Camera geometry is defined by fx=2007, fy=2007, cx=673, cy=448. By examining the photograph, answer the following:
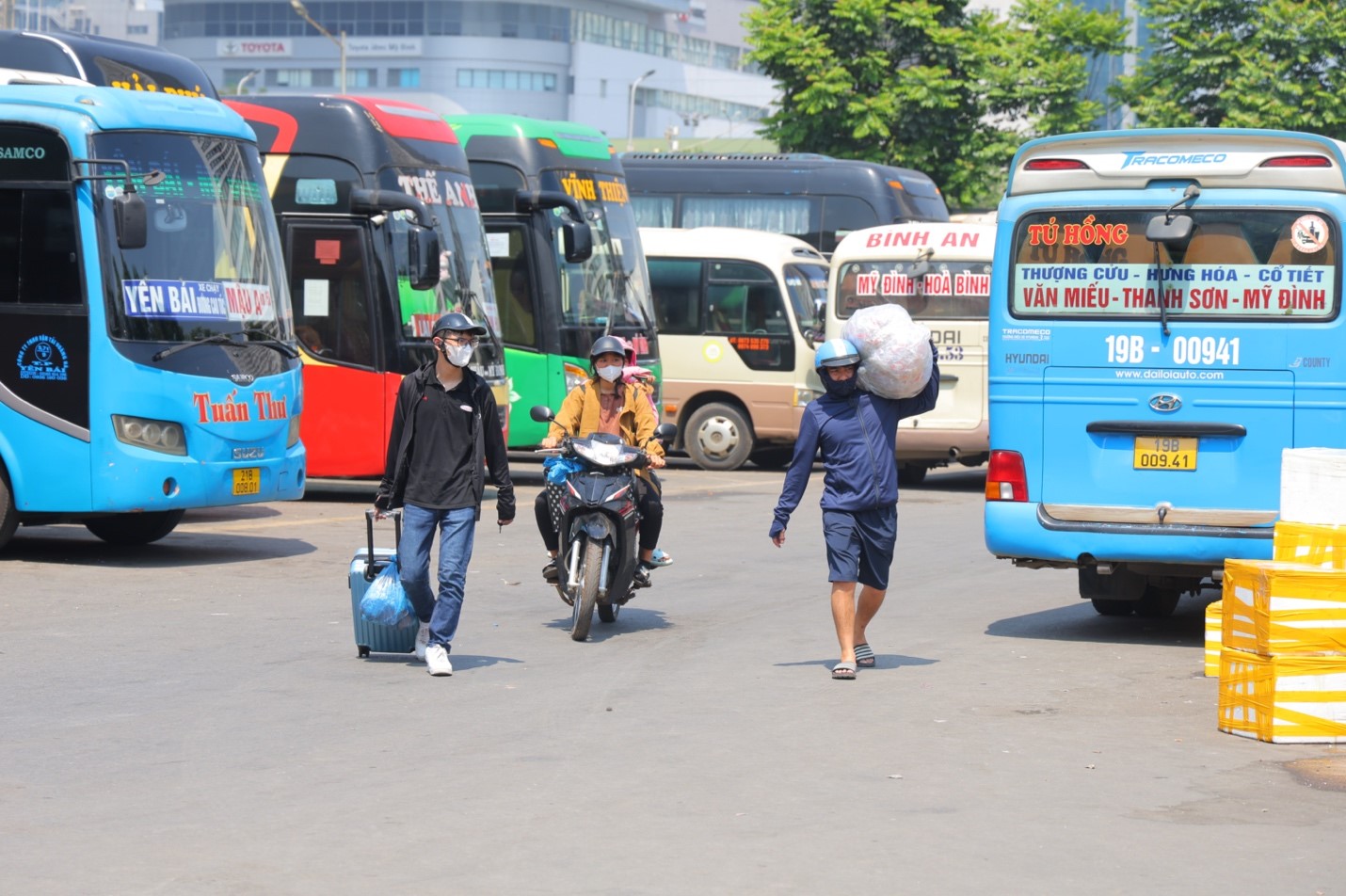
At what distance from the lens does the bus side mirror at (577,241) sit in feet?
67.4

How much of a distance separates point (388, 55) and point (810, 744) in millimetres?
112384

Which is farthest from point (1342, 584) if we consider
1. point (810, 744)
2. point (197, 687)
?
point (197, 687)

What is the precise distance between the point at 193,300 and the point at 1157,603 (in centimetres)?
676

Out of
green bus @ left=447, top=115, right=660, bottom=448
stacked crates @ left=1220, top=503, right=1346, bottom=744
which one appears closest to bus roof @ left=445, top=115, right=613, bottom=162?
green bus @ left=447, top=115, right=660, bottom=448

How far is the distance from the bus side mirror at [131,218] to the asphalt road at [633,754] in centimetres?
224

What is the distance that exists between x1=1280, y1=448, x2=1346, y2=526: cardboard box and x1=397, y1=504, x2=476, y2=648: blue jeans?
3797 millimetres

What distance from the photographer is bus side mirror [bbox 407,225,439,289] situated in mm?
17516

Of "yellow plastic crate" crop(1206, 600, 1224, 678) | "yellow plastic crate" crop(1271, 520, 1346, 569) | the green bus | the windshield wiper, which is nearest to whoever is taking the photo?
"yellow plastic crate" crop(1271, 520, 1346, 569)

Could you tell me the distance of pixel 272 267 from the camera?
1475cm

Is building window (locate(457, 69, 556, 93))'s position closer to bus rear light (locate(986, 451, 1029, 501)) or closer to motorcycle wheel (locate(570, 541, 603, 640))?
bus rear light (locate(986, 451, 1029, 501))

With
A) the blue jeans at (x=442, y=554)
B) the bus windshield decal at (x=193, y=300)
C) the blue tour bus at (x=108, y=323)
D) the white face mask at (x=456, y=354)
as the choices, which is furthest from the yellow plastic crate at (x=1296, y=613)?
the bus windshield decal at (x=193, y=300)

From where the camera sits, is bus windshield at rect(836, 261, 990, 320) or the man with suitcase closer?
the man with suitcase

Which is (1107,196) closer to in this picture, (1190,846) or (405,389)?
(405,389)

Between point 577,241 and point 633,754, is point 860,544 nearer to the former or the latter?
point 633,754
